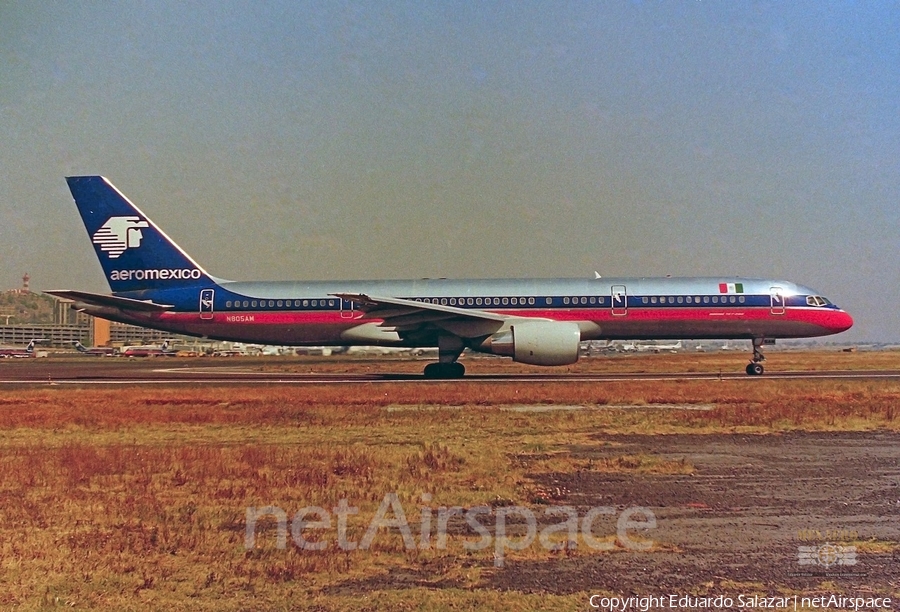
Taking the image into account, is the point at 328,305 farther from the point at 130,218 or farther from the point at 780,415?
the point at 780,415

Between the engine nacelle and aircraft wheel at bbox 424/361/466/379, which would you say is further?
aircraft wheel at bbox 424/361/466/379

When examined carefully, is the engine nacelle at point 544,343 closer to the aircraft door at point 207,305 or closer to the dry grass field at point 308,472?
the dry grass field at point 308,472

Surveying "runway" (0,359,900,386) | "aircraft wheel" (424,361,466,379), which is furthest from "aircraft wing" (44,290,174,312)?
"aircraft wheel" (424,361,466,379)

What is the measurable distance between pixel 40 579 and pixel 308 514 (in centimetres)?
228

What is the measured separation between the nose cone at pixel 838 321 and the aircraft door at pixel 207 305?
2241 cm

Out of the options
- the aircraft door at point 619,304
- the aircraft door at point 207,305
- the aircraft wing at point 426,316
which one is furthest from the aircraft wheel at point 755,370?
the aircraft door at point 207,305

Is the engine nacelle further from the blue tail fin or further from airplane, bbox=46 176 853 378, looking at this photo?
the blue tail fin

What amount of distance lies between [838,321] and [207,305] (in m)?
23.0

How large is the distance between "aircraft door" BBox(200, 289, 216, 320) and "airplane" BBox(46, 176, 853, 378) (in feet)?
0.12

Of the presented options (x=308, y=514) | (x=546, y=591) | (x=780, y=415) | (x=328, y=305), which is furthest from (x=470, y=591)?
(x=328, y=305)

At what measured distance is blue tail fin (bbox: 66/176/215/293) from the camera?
27.4 meters

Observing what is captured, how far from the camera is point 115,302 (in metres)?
26.1

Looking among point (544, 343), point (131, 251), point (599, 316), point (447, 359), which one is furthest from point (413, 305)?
point (131, 251)

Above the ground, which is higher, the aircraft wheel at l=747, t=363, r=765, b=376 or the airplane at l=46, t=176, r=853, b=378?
the airplane at l=46, t=176, r=853, b=378
